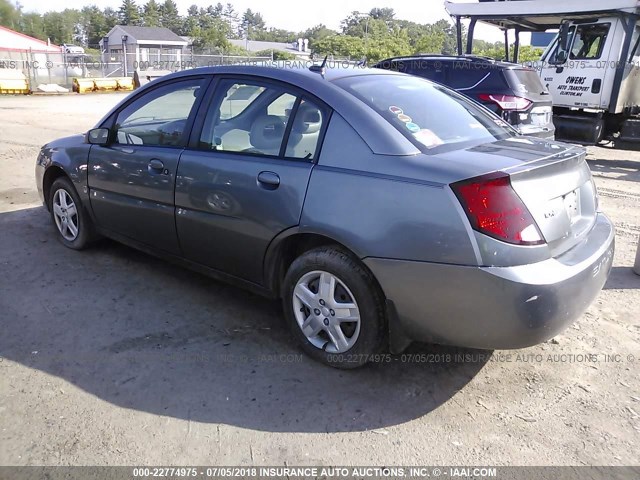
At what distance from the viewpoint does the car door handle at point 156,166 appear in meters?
3.88

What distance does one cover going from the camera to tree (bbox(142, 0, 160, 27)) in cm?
10836

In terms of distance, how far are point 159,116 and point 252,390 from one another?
230 centimetres

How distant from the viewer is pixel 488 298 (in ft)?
8.52

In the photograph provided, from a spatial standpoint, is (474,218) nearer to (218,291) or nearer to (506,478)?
(506,478)

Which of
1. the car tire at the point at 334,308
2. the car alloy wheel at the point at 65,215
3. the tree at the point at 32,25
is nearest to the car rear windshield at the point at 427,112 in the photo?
the car tire at the point at 334,308

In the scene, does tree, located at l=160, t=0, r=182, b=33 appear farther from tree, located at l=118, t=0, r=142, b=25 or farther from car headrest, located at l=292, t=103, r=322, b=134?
car headrest, located at l=292, t=103, r=322, b=134

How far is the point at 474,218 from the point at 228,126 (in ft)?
6.08

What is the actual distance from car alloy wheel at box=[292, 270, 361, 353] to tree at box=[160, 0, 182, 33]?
125m

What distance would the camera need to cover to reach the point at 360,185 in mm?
2893

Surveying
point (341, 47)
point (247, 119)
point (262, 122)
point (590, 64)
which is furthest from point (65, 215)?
point (341, 47)

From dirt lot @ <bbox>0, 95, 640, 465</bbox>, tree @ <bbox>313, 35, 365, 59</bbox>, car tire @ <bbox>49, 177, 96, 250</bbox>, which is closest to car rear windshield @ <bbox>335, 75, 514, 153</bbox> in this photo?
dirt lot @ <bbox>0, 95, 640, 465</bbox>

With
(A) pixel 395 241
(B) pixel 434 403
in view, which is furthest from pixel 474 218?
(B) pixel 434 403

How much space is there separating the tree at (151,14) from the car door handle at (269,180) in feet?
384

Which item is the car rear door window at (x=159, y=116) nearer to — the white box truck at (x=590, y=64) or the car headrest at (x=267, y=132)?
the car headrest at (x=267, y=132)
